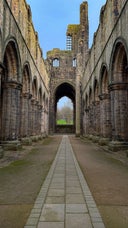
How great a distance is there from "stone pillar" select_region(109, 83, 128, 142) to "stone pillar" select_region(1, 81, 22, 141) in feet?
18.0

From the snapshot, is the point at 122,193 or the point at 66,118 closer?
the point at 122,193

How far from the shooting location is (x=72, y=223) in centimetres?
251

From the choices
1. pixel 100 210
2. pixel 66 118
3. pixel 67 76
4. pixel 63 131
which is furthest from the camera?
pixel 66 118

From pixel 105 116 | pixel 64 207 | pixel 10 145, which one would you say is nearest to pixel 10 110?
pixel 10 145

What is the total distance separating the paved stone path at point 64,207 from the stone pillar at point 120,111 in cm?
604

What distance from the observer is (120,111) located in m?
10.1

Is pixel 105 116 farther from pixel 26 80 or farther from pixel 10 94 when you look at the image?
pixel 10 94

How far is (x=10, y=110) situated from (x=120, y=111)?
234 inches

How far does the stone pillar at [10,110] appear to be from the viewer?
10352 mm

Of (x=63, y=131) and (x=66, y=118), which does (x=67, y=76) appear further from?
(x=66, y=118)

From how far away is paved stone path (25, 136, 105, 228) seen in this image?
8.23 ft

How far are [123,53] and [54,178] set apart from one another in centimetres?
794

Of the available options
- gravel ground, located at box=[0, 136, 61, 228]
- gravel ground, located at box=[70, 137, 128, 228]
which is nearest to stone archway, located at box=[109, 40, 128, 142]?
gravel ground, located at box=[70, 137, 128, 228]

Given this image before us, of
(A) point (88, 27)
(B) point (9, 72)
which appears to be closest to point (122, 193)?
(B) point (9, 72)
